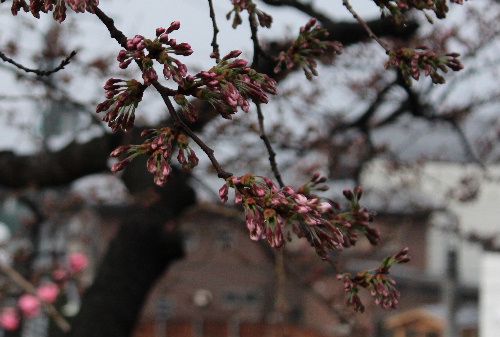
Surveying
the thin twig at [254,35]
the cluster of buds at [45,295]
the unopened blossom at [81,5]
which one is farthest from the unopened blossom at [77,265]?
the unopened blossom at [81,5]

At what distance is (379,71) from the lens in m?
9.41

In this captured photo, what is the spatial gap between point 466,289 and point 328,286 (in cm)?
545

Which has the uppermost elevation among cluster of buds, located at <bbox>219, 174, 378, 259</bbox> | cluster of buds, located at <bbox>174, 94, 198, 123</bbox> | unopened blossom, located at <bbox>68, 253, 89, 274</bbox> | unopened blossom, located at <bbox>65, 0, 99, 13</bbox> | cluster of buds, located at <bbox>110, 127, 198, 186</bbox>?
unopened blossom, located at <bbox>68, 253, 89, 274</bbox>

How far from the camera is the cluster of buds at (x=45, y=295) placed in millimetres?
7488

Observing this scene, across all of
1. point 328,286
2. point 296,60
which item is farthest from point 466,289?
point 296,60

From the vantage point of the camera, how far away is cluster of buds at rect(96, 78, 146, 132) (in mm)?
1637

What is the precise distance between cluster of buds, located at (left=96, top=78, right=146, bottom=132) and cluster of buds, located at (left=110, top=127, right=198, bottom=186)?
5cm

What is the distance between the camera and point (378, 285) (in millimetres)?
1974

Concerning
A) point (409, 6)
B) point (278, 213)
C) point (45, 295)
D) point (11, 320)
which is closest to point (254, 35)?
point (409, 6)

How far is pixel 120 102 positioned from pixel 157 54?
0.37 feet

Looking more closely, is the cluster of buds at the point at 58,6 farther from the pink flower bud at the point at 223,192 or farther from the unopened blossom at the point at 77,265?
the unopened blossom at the point at 77,265

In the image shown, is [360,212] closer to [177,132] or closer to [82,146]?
[177,132]

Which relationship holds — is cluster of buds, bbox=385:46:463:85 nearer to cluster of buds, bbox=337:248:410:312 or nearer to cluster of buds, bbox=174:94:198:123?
cluster of buds, bbox=337:248:410:312

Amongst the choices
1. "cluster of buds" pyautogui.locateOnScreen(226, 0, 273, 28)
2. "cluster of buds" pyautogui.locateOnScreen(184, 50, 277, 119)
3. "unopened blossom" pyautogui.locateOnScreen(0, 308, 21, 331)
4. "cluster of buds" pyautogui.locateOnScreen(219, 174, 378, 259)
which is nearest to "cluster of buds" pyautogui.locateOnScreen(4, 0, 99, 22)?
"cluster of buds" pyautogui.locateOnScreen(184, 50, 277, 119)
